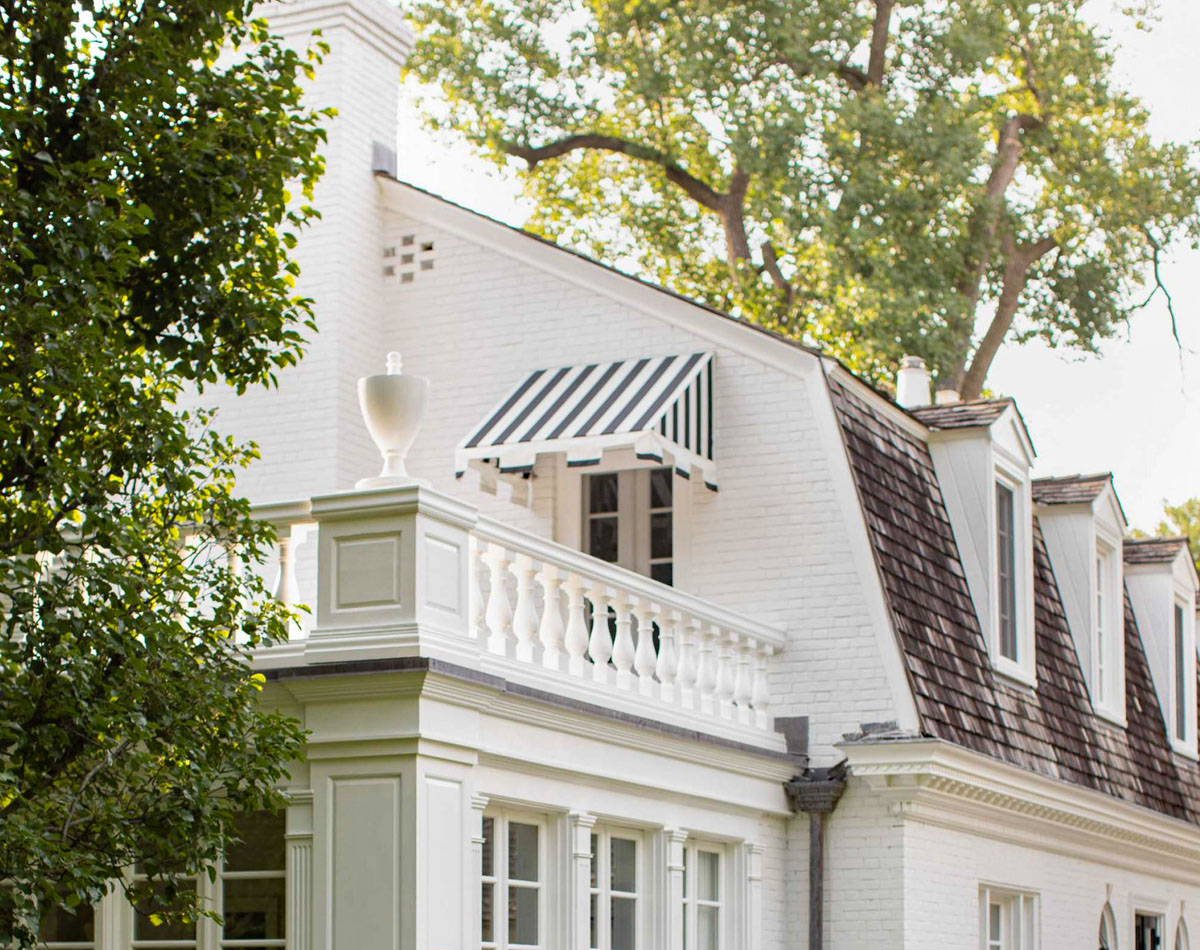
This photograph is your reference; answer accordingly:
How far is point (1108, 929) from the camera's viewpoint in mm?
16812

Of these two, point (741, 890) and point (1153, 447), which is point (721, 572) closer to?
point (741, 890)

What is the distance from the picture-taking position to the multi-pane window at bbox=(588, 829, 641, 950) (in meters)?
11.4

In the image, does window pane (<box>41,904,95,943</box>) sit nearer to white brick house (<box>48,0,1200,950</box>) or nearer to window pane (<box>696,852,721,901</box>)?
white brick house (<box>48,0,1200,950</box>)

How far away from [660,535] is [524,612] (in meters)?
4.31

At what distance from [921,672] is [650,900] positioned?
275cm

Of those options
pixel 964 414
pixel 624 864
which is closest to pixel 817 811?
pixel 624 864

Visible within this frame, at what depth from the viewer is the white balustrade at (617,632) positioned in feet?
34.1

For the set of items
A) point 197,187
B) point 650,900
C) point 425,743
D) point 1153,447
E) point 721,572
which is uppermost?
point 1153,447

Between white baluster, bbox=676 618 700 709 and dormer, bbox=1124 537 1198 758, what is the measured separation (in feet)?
26.3

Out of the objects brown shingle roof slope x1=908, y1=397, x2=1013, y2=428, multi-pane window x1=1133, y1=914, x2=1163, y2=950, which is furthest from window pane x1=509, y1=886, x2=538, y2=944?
multi-pane window x1=1133, y1=914, x2=1163, y2=950

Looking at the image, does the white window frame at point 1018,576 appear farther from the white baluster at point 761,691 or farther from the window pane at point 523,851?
the window pane at point 523,851

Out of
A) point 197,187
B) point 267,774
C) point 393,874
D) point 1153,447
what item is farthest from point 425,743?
point 1153,447

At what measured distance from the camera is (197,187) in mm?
8602

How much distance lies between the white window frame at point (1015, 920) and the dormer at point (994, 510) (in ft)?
5.26
